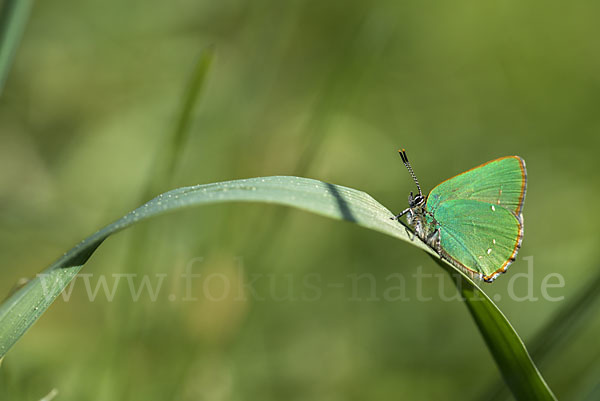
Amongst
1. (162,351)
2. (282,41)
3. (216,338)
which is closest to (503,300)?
(216,338)

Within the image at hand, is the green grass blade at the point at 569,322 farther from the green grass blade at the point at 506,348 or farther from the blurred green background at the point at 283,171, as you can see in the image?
the blurred green background at the point at 283,171

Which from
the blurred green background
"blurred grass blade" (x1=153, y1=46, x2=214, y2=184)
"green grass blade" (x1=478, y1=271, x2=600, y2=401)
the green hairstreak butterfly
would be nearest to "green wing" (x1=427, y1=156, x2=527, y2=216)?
the green hairstreak butterfly

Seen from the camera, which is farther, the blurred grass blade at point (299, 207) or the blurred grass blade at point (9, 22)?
the blurred grass blade at point (9, 22)

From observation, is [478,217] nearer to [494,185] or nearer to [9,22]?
[494,185]

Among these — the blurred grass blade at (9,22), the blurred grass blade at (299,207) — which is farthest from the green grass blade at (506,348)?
the blurred grass blade at (9,22)

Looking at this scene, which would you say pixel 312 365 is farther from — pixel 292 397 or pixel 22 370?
pixel 22 370

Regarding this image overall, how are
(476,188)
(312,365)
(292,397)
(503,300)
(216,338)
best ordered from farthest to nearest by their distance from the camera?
(503,300) → (312,365) → (292,397) → (216,338) → (476,188)

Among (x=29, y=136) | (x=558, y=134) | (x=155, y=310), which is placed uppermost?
(x=558, y=134)

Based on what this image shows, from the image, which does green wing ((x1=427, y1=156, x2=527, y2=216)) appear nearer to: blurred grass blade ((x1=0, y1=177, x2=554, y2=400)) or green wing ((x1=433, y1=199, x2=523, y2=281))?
green wing ((x1=433, y1=199, x2=523, y2=281))
